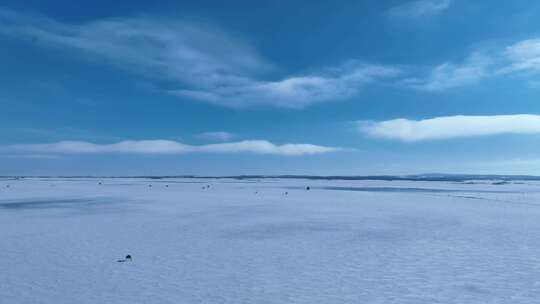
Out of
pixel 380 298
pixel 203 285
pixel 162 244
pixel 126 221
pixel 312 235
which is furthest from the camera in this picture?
pixel 126 221

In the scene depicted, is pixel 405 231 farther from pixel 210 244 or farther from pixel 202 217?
pixel 202 217

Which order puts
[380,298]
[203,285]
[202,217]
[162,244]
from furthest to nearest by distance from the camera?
[202,217] → [162,244] → [203,285] → [380,298]

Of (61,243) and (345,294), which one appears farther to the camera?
(61,243)

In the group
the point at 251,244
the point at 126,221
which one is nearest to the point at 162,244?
the point at 251,244

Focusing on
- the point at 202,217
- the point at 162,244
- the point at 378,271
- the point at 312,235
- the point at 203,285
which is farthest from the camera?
the point at 202,217

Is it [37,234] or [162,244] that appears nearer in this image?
[162,244]

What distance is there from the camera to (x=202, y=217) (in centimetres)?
2272

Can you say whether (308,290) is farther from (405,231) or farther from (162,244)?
(405,231)

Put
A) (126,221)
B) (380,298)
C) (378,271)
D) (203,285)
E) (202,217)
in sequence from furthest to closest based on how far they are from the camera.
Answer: (202,217), (126,221), (378,271), (203,285), (380,298)

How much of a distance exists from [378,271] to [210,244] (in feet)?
20.4

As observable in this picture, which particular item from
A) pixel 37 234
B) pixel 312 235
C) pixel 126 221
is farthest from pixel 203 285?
pixel 126 221

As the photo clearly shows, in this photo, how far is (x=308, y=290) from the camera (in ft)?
30.7

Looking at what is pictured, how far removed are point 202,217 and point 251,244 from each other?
27.3 feet

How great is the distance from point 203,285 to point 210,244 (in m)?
5.09
